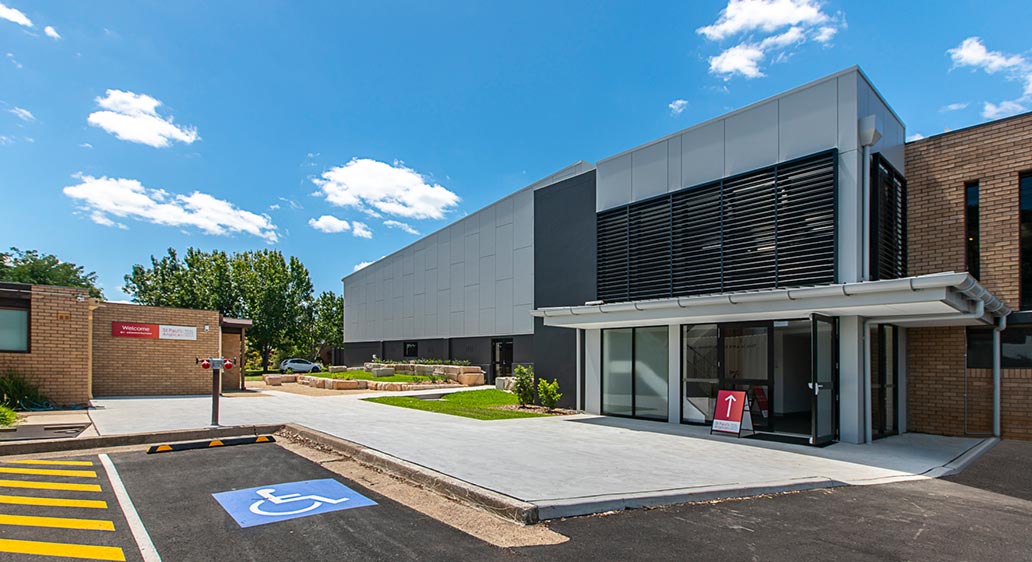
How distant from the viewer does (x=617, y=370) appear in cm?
1499

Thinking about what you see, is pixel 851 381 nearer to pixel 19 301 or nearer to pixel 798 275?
pixel 798 275

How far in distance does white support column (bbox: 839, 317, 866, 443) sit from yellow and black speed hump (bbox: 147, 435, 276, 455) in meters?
10.7

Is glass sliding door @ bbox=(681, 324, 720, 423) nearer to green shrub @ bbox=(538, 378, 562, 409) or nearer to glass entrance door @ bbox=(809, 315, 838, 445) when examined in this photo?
glass entrance door @ bbox=(809, 315, 838, 445)

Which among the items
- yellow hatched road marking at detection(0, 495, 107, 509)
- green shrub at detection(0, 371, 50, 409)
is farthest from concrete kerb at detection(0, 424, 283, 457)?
green shrub at detection(0, 371, 50, 409)

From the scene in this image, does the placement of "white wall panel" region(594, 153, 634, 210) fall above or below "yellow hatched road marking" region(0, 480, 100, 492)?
above

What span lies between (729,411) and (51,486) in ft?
35.7

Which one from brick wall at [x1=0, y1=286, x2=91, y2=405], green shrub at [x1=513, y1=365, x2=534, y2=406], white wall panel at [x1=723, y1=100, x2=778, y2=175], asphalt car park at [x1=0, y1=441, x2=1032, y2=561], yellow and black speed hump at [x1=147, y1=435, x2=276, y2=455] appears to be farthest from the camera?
green shrub at [x1=513, y1=365, x2=534, y2=406]

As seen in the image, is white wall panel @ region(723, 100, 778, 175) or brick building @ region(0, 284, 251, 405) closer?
white wall panel @ region(723, 100, 778, 175)

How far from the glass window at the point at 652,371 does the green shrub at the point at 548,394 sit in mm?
2385

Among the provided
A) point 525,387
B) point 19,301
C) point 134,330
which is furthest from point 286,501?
point 134,330

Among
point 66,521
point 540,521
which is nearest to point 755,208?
point 540,521

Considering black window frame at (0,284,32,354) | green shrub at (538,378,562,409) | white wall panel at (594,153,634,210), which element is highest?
white wall panel at (594,153,634,210)

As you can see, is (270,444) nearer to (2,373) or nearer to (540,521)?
(540,521)

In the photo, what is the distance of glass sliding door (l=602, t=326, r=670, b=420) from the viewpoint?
13773 mm
